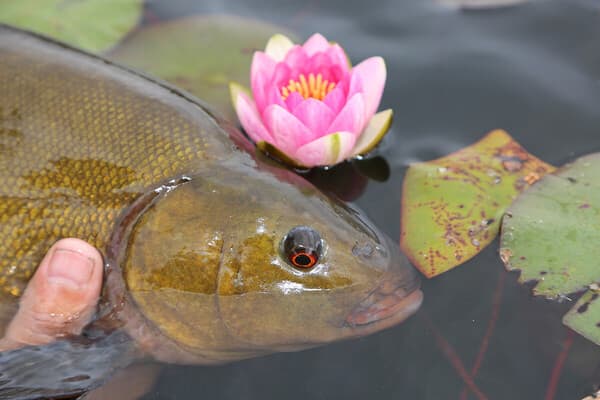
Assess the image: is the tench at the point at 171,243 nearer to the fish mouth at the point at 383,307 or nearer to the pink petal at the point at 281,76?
the fish mouth at the point at 383,307

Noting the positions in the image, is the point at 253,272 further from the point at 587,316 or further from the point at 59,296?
the point at 587,316

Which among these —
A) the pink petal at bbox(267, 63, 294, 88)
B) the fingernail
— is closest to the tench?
the fingernail

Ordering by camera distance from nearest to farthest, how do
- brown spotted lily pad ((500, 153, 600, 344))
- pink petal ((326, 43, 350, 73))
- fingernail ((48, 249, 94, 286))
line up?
1. fingernail ((48, 249, 94, 286))
2. brown spotted lily pad ((500, 153, 600, 344))
3. pink petal ((326, 43, 350, 73))

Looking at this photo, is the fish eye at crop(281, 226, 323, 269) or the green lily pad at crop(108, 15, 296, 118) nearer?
the fish eye at crop(281, 226, 323, 269)

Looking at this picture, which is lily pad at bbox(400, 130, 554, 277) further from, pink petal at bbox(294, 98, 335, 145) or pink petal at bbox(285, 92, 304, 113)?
pink petal at bbox(285, 92, 304, 113)

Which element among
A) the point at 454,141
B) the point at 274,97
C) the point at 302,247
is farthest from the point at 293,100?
the point at 454,141

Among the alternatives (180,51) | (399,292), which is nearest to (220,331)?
(399,292)
